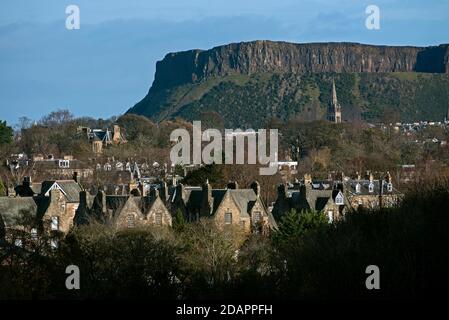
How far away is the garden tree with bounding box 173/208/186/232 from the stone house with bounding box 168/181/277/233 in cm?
131

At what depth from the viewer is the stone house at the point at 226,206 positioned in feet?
181

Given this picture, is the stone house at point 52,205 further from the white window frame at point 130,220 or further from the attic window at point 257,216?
the attic window at point 257,216

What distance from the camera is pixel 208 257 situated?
39656mm

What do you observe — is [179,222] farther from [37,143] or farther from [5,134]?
[37,143]

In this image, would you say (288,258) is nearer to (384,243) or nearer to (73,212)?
(384,243)

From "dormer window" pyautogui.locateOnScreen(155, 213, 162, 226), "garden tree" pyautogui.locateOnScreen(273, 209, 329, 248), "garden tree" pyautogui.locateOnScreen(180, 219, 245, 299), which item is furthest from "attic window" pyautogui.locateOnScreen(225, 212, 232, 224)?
"garden tree" pyautogui.locateOnScreen(180, 219, 245, 299)

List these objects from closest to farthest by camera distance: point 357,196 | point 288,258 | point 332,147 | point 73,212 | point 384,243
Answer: point 384,243 → point 288,258 → point 73,212 → point 357,196 → point 332,147

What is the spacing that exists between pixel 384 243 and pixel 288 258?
3.68 m

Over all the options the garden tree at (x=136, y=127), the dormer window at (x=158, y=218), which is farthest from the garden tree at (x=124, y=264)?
the garden tree at (x=136, y=127)

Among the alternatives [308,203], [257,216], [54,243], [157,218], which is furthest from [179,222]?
[308,203]

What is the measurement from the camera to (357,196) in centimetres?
7625

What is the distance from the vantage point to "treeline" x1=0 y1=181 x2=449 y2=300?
31609 mm
